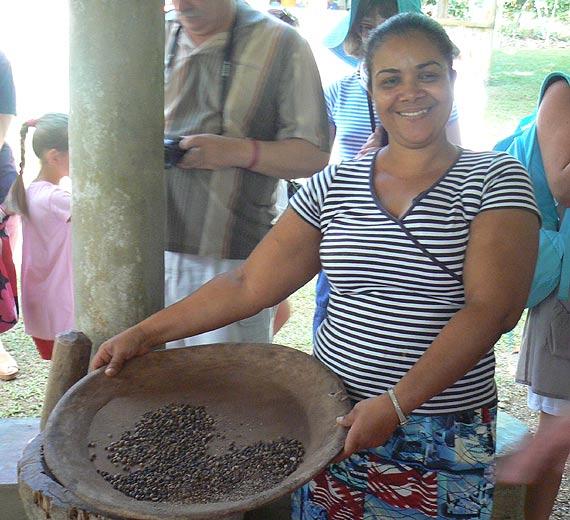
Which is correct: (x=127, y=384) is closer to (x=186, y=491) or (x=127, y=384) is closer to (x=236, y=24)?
(x=186, y=491)

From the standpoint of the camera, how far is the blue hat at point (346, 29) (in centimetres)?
297

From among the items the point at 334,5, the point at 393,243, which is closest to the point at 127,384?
the point at 393,243

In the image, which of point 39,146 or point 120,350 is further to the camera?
point 39,146

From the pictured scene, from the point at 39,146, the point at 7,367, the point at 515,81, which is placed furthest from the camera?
the point at 515,81

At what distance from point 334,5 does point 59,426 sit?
9.10m

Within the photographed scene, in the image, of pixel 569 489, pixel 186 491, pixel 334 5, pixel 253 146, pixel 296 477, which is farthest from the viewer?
pixel 334 5

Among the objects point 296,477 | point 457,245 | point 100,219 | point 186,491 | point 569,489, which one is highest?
point 457,245

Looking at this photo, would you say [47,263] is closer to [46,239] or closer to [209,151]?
[46,239]

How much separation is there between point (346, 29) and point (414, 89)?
1.25 metres

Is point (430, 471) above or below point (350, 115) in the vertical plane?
below

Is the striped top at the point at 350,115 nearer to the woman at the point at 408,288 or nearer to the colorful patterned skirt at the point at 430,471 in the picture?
the woman at the point at 408,288

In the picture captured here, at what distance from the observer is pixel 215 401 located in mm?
2016

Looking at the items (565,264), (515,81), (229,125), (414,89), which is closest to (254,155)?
(229,125)

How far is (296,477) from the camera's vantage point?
1.51 meters
